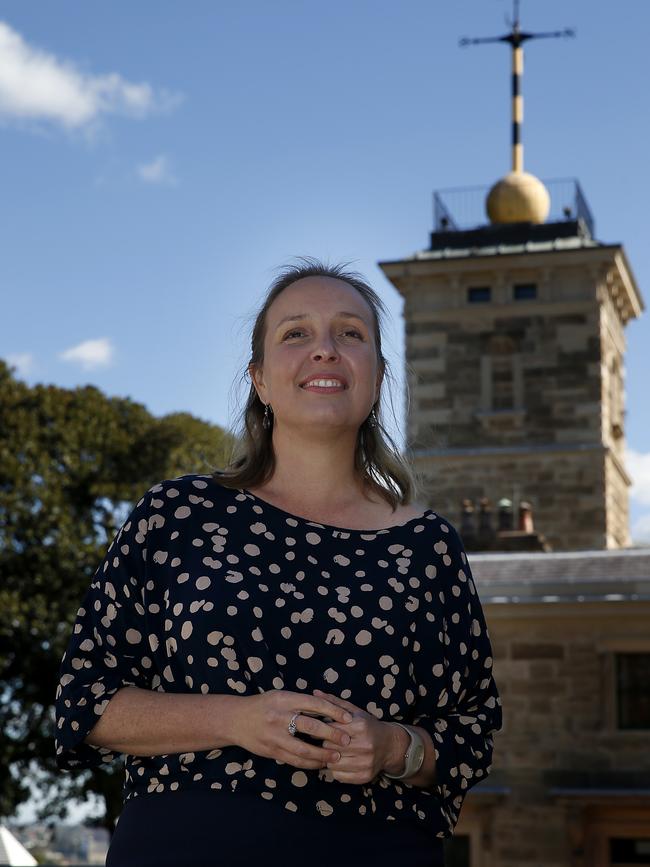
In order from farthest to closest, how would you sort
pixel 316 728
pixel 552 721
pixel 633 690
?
pixel 552 721
pixel 633 690
pixel 316 728

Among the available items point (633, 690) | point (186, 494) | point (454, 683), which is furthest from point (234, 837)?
point (633, 690)

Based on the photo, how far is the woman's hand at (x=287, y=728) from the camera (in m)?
2.64

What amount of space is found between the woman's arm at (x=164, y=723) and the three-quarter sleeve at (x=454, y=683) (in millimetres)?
459

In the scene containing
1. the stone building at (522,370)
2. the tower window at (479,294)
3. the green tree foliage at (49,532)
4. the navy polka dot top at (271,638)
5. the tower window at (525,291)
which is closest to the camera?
the navy polka dot top at (271,638)

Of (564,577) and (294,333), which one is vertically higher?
(564,577)

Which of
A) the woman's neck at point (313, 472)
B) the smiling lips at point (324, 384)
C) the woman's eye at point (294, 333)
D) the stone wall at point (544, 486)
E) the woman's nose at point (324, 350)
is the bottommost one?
the woman's neck at point (313, 472)

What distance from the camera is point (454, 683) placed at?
3.05m

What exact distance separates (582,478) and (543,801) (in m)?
12.2

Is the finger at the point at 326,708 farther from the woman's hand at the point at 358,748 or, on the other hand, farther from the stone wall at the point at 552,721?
the stone wall at the point at 552,721

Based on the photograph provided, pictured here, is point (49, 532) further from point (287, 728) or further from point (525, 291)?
point (287, 728)

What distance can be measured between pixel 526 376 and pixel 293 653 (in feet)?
87.8

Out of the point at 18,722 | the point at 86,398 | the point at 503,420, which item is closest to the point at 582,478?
the point at 503,420

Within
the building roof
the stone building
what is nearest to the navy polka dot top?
the building roof

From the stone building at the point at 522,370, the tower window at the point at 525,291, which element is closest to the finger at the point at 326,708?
the stone building at the point at 522,370
